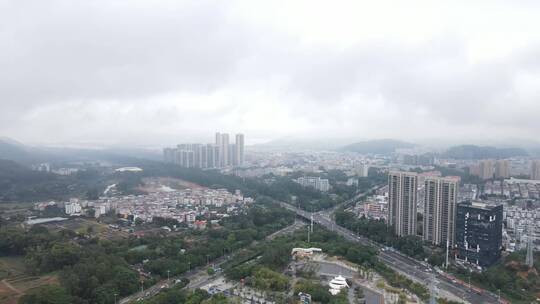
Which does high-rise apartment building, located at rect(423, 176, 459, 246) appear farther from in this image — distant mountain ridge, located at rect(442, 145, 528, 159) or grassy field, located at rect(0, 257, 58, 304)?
distant mountain ridge, located at rect(442, 145, 528, 159)

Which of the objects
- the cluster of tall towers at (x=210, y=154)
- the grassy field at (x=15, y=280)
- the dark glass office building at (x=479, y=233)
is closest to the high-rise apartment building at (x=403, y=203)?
the dark glass office building at (x=479, y=233)

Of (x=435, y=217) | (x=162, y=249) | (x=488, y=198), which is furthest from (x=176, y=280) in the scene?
(x=488, y=198)

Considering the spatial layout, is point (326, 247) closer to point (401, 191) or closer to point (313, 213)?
point (401, 191)

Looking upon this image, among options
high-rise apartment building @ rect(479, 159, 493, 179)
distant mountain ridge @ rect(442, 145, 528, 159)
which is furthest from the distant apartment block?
distant mountain ridge @ rect(442, 145, 528, 159)

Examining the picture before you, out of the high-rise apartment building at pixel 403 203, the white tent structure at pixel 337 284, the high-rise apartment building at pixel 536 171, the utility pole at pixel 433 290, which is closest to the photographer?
the utility pole at pixel 433 290

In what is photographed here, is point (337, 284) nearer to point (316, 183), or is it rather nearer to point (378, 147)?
point (316, 183)

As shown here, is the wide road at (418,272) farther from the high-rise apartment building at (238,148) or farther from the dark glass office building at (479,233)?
the high-rise apartment building at (238,148)

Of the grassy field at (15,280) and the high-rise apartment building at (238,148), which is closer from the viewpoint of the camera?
the grassy field at (15,280)

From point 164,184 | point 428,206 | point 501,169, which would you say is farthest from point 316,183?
point 428,206
